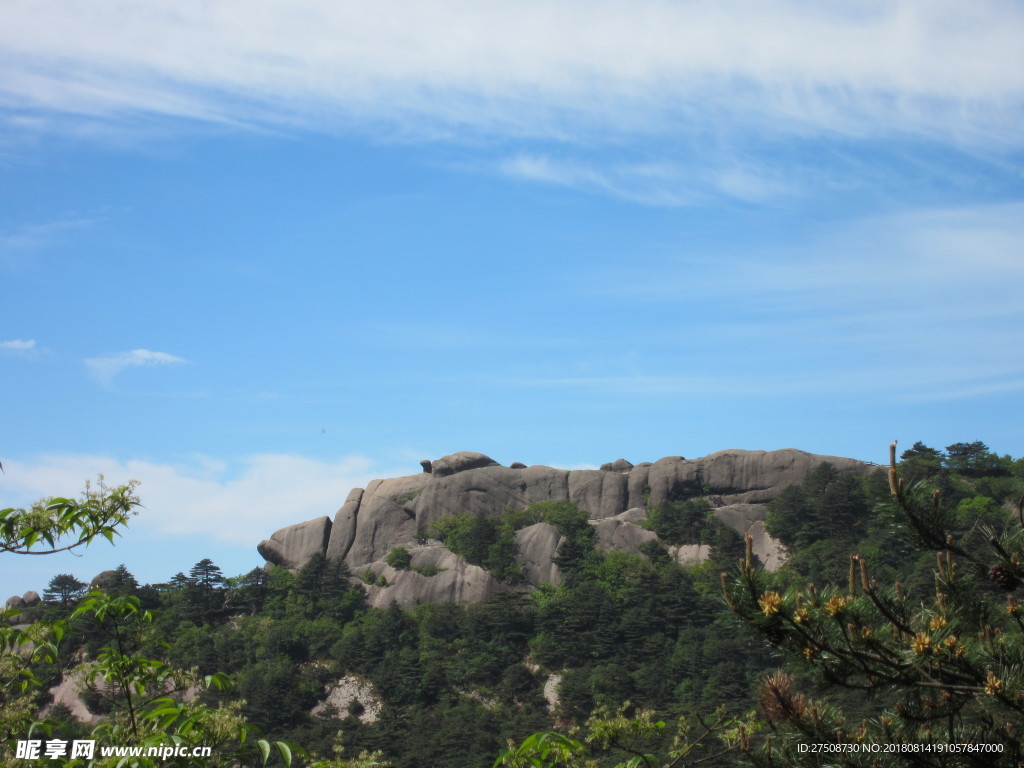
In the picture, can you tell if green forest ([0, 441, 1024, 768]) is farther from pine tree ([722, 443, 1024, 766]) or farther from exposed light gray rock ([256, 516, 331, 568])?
exposed light gray rock ([256, 516, 331, 568])

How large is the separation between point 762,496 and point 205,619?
3500 centimetres

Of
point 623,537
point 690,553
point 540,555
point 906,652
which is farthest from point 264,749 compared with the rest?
point 623,537

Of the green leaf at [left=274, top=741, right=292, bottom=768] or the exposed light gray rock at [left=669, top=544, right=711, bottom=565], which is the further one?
the exposed light gray rock at [left=669, top=544, right=711, bottom=565]

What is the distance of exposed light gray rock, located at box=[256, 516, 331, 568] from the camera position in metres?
60.8

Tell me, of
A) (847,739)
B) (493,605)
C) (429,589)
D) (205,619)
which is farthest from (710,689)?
(847,739)

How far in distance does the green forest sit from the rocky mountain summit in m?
1.08

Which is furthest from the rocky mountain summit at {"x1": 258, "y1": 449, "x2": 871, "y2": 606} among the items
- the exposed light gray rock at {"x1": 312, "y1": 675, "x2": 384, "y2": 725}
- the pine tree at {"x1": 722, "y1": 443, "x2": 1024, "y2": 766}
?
the pine tree at {"x1": 722, "y1": 443, "x2": 1024, "y2": 766}

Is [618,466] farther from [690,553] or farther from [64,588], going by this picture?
[64,588]

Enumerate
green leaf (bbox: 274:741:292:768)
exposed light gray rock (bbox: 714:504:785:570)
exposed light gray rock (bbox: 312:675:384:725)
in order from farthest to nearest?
exposed light gray rock (bbox: 714:504:785:570) → exposed light gray rock (bbox: 312:675:384:725) → green leaf (bbox: 274:741:292:768)

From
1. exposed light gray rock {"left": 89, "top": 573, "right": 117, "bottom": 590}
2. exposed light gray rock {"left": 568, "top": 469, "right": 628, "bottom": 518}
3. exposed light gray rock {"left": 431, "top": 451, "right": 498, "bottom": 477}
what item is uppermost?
exposed light gray rock {"left": 431, "top": 451, "right": 498, "bottom": 477}

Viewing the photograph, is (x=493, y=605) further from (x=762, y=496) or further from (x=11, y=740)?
(x=11, y=740)

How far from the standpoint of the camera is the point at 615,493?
2429 inches

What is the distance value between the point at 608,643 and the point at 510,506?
14.4 m

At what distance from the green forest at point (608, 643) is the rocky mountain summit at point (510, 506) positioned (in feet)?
3.55
